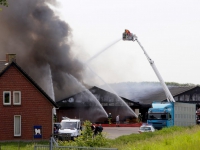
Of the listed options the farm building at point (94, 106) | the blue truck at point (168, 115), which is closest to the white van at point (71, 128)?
the blue truck at point (168, 115)

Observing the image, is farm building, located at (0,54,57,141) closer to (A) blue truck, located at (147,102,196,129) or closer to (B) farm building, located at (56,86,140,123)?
(A) blue truck, located at (147,102,196,129)

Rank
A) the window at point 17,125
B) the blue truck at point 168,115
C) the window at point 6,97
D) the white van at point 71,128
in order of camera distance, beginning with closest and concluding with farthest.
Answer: the white van at point 71,128 → the window at point 17,125 → the window at point 6,97 → the blue truck at point 168,115

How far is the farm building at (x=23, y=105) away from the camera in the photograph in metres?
46.1

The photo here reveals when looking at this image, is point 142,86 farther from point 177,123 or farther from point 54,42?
point 177,123

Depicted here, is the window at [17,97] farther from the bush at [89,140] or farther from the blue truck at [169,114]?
the bush at [89,140]

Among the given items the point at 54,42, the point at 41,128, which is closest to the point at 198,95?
the point at 54,42

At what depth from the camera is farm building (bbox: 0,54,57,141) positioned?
151ft

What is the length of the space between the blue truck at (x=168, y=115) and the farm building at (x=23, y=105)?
34.3 ft

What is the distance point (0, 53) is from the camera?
226 ft

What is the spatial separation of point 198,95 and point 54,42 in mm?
24392

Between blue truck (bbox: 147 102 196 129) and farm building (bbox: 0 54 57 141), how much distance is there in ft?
34.3

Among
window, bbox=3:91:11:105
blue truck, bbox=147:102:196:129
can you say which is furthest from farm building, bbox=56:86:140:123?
window, bbox=3:91:11:105

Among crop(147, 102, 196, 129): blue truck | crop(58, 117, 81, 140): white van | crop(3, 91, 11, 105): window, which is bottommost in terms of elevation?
crop(58, 117, 81, 140): white van

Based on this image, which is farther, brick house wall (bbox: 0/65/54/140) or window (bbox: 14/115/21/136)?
brick house wall (bbox: 0/65/54/140)
